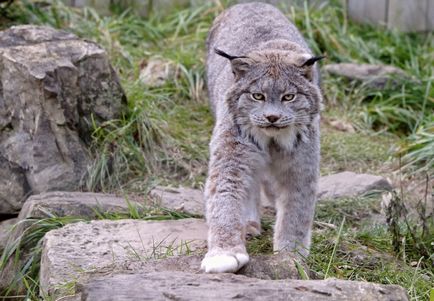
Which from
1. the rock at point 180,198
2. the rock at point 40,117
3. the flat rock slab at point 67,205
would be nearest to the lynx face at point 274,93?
the rock at point 180,198

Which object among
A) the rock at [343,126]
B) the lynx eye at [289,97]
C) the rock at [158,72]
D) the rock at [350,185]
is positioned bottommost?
the rock at [350,185]

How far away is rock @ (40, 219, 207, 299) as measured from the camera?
4383mm

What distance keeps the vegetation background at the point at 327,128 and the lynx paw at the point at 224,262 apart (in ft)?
1.52

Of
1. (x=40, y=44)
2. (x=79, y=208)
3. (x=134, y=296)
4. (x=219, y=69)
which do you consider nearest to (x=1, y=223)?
(x=79, y=208)

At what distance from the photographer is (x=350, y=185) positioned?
20.1 ft

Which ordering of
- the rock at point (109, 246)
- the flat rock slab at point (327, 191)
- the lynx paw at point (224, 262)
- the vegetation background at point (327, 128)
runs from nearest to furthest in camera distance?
the lynx paw at point (224, 262) → the rock at point (109, 246) → the vegetation background at point (327, 128) → the flat rock slab at point (327, 191)

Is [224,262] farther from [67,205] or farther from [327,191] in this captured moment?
[327,191]

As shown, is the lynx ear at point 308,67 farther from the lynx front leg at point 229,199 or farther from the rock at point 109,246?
the rock at point 109,246

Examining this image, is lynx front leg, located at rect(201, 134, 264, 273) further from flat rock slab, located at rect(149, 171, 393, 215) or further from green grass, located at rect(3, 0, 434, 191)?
green grass, located at rect(3, 0, 434, 191)

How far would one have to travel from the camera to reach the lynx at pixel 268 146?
14.8ft

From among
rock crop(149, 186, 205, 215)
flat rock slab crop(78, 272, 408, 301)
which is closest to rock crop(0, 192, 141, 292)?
rock crop(149, 186, 205, 215)

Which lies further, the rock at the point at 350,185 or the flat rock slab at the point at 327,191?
the rock at the point at 350,185

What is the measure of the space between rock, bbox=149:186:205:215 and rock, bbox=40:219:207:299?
1.17 feet

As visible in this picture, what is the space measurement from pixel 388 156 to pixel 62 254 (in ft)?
10.4
